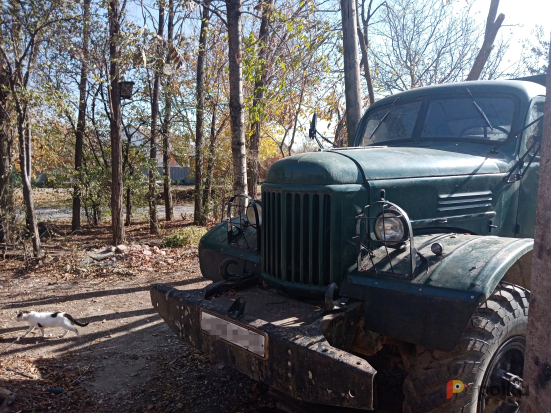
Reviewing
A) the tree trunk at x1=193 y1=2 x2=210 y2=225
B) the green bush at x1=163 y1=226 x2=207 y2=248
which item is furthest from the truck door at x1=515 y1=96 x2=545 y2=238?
the tree trunk at x1=193 y1=2 x2=210 y2=225

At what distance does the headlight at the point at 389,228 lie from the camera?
2.75 meters

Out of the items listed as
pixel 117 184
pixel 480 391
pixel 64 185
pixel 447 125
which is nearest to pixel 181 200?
pixel 64 185

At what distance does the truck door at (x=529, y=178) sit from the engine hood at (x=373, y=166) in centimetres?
56

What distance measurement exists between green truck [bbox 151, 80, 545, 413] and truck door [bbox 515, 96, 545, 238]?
0.14 feet

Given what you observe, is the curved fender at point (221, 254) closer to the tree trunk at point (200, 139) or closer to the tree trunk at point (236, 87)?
the tree trunk at point (236, 87)

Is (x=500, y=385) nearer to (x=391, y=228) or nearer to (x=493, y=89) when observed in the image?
(x=391, y=228)

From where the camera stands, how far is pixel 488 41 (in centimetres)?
848

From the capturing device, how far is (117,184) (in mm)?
8977

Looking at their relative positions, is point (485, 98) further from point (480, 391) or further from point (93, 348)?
point (93, 348)

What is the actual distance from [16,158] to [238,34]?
16.4ft

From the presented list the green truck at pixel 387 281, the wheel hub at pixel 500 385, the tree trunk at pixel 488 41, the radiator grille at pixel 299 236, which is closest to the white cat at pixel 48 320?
the green truck at pixel 387 281

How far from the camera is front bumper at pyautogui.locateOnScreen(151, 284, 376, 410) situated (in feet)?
7.34

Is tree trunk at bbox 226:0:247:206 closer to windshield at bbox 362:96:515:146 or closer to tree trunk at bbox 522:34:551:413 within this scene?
windshield at bbox 362:96:515:146

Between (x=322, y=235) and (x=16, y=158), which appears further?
(x=16, y=158)
